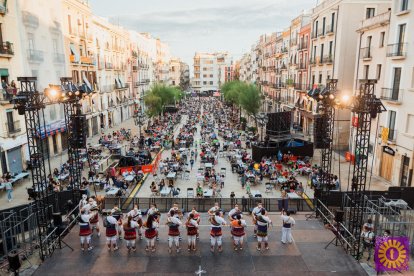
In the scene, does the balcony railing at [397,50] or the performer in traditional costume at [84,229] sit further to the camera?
the balcony railing at [397,50]

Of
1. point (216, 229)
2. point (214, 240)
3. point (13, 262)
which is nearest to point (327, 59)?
point (216, 229)

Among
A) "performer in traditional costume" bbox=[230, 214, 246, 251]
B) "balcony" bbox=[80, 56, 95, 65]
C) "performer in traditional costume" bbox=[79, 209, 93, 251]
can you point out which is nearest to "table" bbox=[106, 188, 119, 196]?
"performer in traditional costume" bbox=[79, 209, 93, 251]

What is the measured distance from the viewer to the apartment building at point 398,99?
67.5ft

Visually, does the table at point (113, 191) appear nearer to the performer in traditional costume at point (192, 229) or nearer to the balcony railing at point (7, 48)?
the performer in traditional costume at point (192, 229)

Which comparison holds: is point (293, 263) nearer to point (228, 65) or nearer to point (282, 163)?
point (282, 163)

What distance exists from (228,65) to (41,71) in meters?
106

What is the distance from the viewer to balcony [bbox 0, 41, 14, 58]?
75.5 ft

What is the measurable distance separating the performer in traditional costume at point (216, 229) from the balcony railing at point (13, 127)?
19579mm

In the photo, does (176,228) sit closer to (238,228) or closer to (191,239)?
(191,239)

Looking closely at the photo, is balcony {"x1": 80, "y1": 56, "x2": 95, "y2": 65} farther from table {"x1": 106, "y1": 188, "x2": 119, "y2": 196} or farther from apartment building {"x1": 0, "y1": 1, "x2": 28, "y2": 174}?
table {"x1": 106, "y1": 188, "x2": 119, "y2": 196}

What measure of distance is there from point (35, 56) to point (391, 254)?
2963 cm

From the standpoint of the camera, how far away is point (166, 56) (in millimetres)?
99750

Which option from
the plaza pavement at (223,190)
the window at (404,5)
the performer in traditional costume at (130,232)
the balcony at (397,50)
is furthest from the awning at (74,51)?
the window at (404,5)

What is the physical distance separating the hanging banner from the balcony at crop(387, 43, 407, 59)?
15258mm
